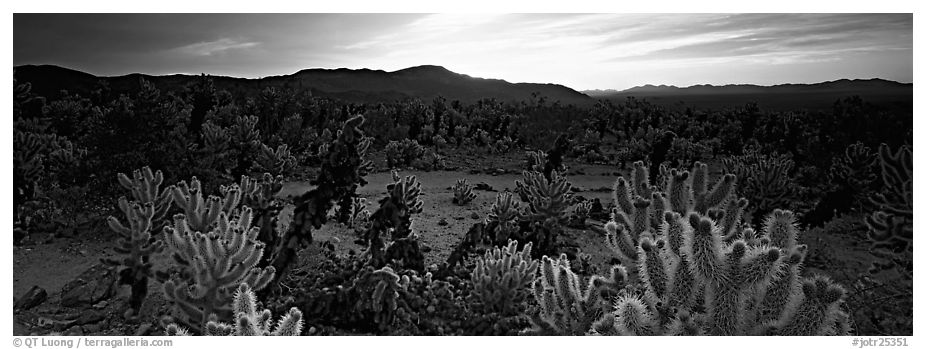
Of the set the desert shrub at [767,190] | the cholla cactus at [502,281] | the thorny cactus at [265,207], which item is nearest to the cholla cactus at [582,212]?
the desert shrub at [767,190]

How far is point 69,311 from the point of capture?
3.42 m

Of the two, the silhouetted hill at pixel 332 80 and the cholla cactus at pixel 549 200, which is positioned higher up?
the silhouetted hill at pixel 332 80

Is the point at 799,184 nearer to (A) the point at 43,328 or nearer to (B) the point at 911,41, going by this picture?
(B) the point at 911,41

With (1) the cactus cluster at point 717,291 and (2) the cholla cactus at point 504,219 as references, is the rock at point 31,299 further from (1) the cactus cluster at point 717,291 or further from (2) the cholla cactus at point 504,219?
(1) the cactus cluster at point 717,291

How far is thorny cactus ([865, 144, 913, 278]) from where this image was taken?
11.3 feet

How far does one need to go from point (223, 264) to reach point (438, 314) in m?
1.22

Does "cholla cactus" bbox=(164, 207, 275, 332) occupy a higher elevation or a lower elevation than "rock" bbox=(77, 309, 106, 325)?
higher

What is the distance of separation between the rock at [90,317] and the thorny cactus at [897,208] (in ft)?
15.0

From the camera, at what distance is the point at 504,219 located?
15.3 feet

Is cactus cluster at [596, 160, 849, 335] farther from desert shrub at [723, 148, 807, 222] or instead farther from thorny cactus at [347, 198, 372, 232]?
desert shrub at [723, 148, 807, 222]

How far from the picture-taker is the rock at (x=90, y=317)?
3.27m

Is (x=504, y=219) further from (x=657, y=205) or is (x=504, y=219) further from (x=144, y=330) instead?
(x=144, y=330)

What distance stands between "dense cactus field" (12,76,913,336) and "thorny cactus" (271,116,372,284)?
0.01 metres

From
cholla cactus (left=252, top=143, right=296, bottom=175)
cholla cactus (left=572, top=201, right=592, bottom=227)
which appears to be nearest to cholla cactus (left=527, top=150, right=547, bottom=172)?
cholla cactus (left=572, top=201, right=592, bottom=227)
